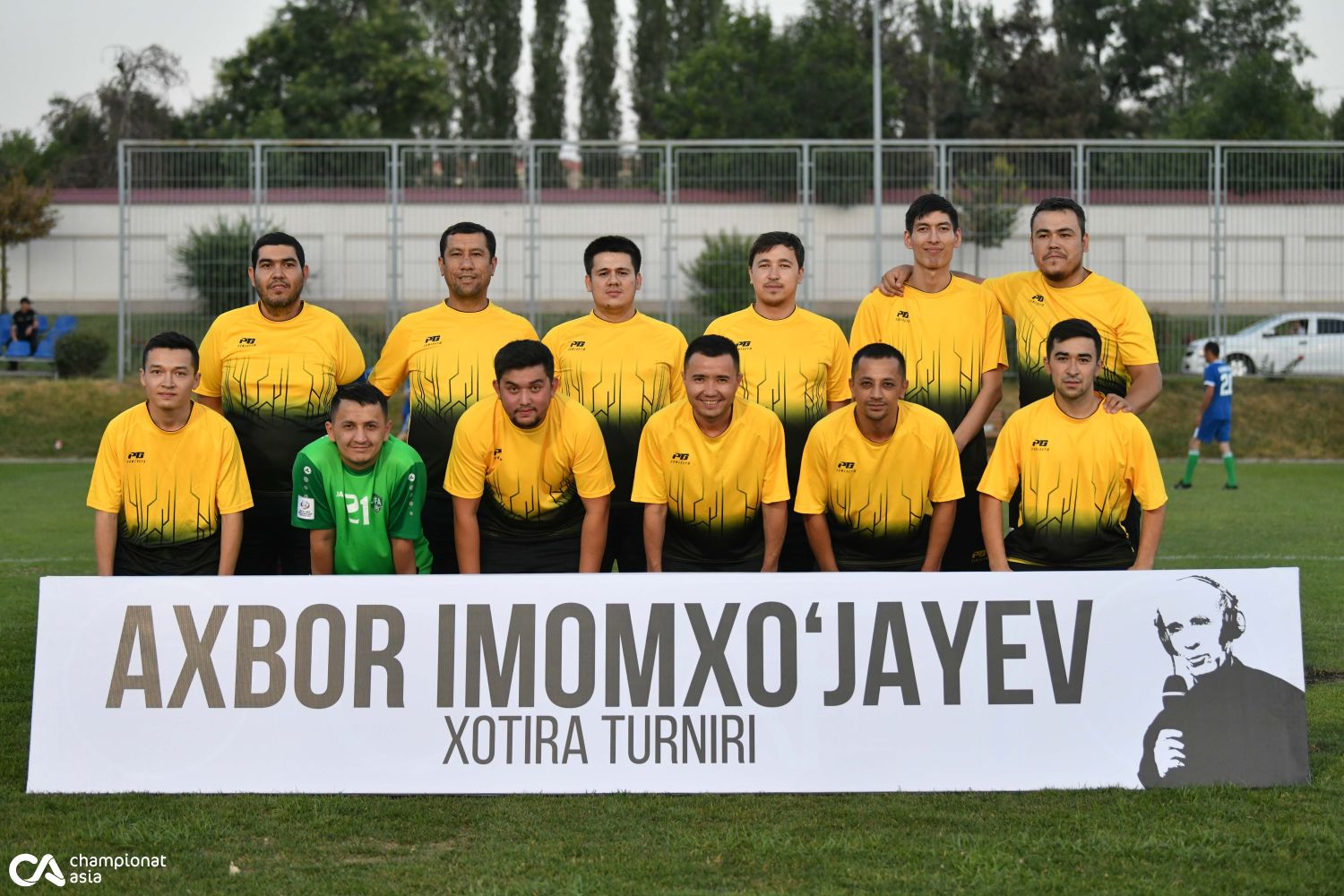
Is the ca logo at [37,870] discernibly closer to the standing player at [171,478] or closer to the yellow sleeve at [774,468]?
the standing player at [171,478]

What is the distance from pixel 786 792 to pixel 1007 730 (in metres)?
0.80

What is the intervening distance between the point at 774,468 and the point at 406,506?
1541 millimetres

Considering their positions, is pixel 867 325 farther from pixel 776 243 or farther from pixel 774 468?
pixel 774 468

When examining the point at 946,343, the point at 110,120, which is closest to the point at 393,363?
the point at 946,343

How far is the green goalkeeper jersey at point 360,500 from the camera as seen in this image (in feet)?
19.6

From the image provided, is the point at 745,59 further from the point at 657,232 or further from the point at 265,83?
the point at 657,232

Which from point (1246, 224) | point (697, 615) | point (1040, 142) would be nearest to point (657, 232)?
point (1040, 142)

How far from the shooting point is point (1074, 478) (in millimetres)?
5898

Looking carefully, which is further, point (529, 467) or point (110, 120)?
point (110, 120)

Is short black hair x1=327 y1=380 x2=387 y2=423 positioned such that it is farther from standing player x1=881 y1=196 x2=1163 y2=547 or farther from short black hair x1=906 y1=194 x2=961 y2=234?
short black hair x1=906 y1=194 x2=961 y2=234

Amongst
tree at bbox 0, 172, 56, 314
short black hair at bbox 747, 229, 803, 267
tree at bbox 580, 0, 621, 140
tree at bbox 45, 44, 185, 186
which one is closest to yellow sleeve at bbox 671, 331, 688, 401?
short black hair at bbox 747, 229, 803, 267

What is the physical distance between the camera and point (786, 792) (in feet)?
16.5

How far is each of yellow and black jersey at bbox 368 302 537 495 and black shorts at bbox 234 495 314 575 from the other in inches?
26.3

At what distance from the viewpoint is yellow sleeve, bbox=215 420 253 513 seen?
6.02 meters
